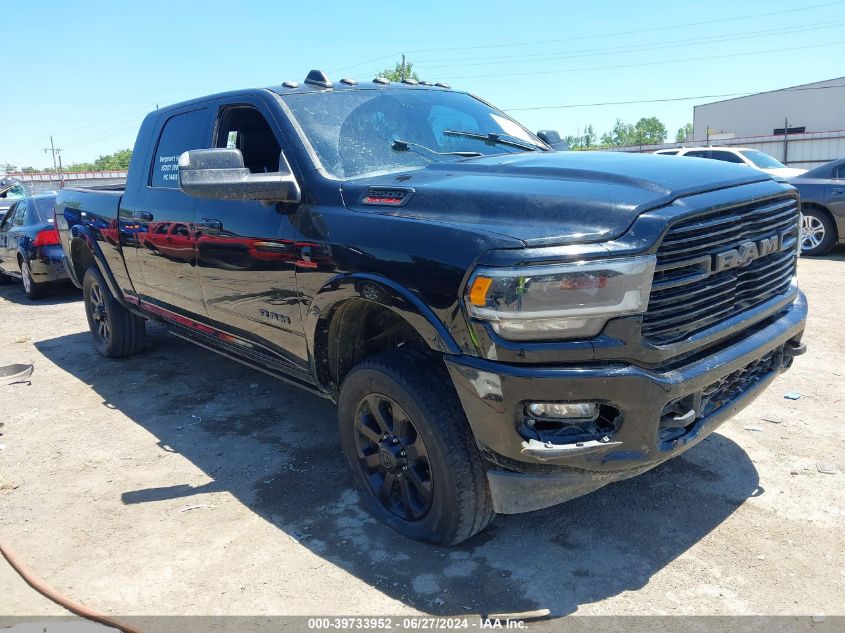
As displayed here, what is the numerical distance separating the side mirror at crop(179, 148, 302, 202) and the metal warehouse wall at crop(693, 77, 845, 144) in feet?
157

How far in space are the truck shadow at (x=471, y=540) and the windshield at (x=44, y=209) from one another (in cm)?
636

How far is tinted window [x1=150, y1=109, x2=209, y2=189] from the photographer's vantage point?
441 cm

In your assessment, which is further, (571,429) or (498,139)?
(498,139)

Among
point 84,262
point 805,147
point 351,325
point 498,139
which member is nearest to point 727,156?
point 498,139

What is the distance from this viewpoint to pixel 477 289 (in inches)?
93.7

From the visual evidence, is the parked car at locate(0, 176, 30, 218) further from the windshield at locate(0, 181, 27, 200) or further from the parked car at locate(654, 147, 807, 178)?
the parked car at locate(654, 147, 807, 178)

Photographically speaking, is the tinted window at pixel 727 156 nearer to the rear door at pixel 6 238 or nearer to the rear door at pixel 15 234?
the rear door at pixel 15 234

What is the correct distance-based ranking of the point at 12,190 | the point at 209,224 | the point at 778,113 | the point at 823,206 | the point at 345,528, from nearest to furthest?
the point at 345,528, the point at 209,224, the point at 823,206, the point at 12,190, the point at 778,113

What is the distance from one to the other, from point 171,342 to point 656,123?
13653 cm

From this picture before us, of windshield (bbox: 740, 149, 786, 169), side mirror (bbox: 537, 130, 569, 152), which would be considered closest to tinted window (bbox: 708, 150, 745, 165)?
windshield (bbox: 740, 149, 786, 169)

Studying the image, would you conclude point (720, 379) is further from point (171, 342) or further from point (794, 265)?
point (171, 342)

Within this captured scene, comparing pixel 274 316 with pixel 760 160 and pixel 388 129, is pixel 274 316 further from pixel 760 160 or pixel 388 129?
pixel 760 160

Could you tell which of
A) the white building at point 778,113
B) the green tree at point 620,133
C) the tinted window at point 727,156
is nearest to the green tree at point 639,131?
the green tree at point 620,133

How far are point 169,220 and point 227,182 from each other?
57.4 inches
